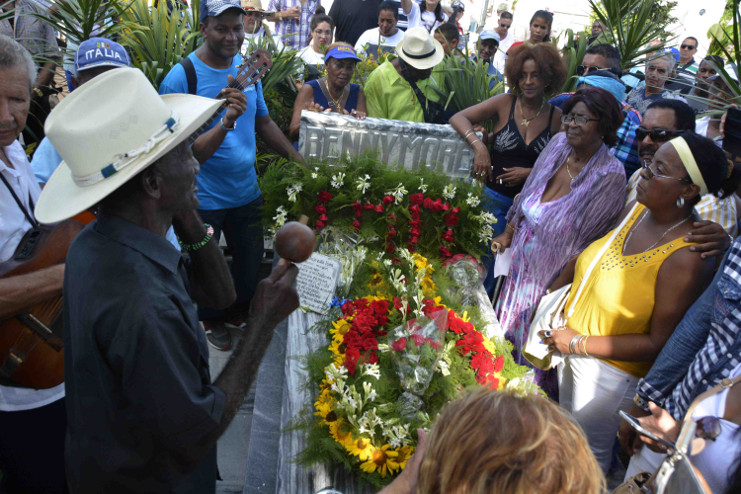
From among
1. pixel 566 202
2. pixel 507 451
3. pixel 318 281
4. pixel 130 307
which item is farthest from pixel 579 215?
pixel 130 307

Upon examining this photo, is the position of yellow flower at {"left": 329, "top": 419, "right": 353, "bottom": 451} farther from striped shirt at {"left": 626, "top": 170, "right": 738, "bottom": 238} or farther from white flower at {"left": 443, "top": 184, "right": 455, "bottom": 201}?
striped shirt at {"left": 626, "top": 170, "right": 738, "bottom": 238}

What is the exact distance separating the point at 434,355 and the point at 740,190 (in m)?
→ 1.90

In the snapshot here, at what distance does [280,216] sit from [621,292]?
205cm

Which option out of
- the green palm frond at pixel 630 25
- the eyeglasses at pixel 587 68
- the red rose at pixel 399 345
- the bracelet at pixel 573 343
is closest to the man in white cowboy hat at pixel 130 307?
the red rose at pixel 399 345

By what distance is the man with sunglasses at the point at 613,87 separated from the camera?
3.79m

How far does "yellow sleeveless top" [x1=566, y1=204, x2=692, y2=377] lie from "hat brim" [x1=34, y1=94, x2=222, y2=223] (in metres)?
2.07

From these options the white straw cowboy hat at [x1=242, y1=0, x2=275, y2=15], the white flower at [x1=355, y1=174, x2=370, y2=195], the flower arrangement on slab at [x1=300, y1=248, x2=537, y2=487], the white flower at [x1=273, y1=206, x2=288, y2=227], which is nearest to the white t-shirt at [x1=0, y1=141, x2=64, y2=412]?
the flower arrangement on slab at [x1=300, y1=248, x2=537, y2=487]

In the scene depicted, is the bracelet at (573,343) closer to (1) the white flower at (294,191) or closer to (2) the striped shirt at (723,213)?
(2) the striped shirt at (723,213)

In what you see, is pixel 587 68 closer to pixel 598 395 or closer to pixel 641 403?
pixel 598 395

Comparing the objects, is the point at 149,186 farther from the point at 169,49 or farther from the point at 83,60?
the point at 169,49

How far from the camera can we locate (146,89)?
4.90 feet

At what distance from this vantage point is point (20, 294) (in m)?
1.73

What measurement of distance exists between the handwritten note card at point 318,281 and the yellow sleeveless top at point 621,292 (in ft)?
4.49

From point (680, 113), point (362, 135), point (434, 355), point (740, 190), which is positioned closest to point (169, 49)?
point (362, 135)
